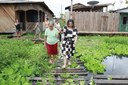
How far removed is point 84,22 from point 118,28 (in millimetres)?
3229

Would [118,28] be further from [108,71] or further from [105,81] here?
[105,81]

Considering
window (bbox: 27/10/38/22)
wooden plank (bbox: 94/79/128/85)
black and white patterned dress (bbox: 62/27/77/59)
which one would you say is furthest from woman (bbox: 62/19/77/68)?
window (bbox: 27/10/38/22)

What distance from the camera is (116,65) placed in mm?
9680

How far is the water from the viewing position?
8.49 m

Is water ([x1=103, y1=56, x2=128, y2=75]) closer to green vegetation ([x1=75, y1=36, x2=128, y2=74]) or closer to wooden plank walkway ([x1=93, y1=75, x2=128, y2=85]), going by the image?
green vegetation ([x1=75, y1=36, x2=128, y2=74])

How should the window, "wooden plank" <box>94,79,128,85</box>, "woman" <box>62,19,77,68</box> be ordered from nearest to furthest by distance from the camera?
"wooden plank" <box>94,79,128,85</box> < "woman" <box>62,19,77,68</box> < the window

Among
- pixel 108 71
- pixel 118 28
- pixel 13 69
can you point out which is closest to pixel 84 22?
pixel 118 28

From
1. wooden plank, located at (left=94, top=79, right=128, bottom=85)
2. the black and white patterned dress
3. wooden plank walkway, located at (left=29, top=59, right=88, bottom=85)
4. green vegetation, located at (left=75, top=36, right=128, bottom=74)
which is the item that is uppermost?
the black and white patterned dress

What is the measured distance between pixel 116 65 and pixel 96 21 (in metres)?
13.8

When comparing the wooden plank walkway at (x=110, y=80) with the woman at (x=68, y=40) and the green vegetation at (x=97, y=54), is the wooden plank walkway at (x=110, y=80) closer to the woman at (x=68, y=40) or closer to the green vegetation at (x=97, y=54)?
the green vegetation at (x=97, y=54)

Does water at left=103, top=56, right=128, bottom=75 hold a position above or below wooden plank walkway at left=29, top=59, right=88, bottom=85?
below

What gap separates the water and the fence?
12124 mm

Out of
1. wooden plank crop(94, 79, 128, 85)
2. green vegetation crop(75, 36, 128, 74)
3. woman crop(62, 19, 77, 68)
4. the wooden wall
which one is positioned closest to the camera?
wooden plank crop(94, 79, 128, 85)

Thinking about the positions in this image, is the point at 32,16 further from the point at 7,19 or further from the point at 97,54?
the point at 97,54
